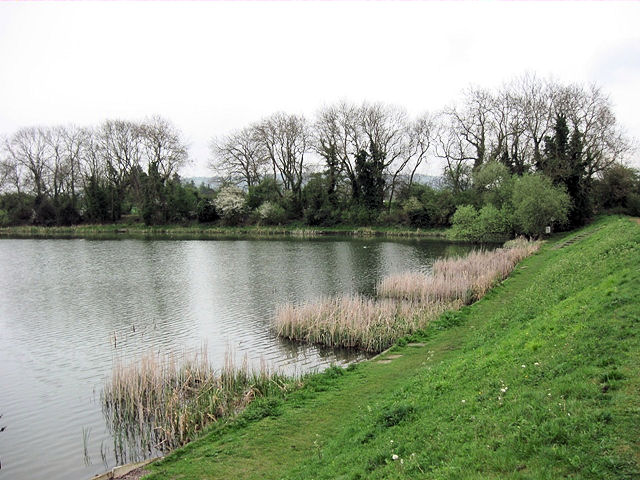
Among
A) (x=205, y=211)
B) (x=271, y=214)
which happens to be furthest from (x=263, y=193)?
(x=205, y=211)

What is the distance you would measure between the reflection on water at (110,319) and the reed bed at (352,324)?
23.3 inches

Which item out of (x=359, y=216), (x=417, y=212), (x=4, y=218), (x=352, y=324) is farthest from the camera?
(x=4, y=218)

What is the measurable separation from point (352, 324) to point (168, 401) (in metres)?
6.82

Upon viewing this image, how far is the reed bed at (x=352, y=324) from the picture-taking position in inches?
577

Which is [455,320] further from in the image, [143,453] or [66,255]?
[66,255]

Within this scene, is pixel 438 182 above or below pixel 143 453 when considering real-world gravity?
above

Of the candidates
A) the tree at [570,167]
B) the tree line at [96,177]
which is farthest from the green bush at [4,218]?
the tree at [570,167]

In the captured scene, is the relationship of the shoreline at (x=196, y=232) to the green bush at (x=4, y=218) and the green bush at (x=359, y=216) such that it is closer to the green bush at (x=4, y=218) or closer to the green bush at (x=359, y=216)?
the green bush at (x=359, y=216)

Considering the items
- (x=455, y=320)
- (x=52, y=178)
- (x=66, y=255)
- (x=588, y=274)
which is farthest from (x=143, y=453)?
(x=52, y=178)

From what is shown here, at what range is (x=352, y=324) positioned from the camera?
49.5 feet

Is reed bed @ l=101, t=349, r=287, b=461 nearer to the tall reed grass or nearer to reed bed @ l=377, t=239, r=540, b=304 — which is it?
the tall reed grass

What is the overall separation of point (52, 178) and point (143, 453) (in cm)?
8184

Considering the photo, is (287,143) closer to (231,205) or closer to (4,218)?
(231,205)

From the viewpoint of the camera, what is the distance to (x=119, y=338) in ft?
53.0
